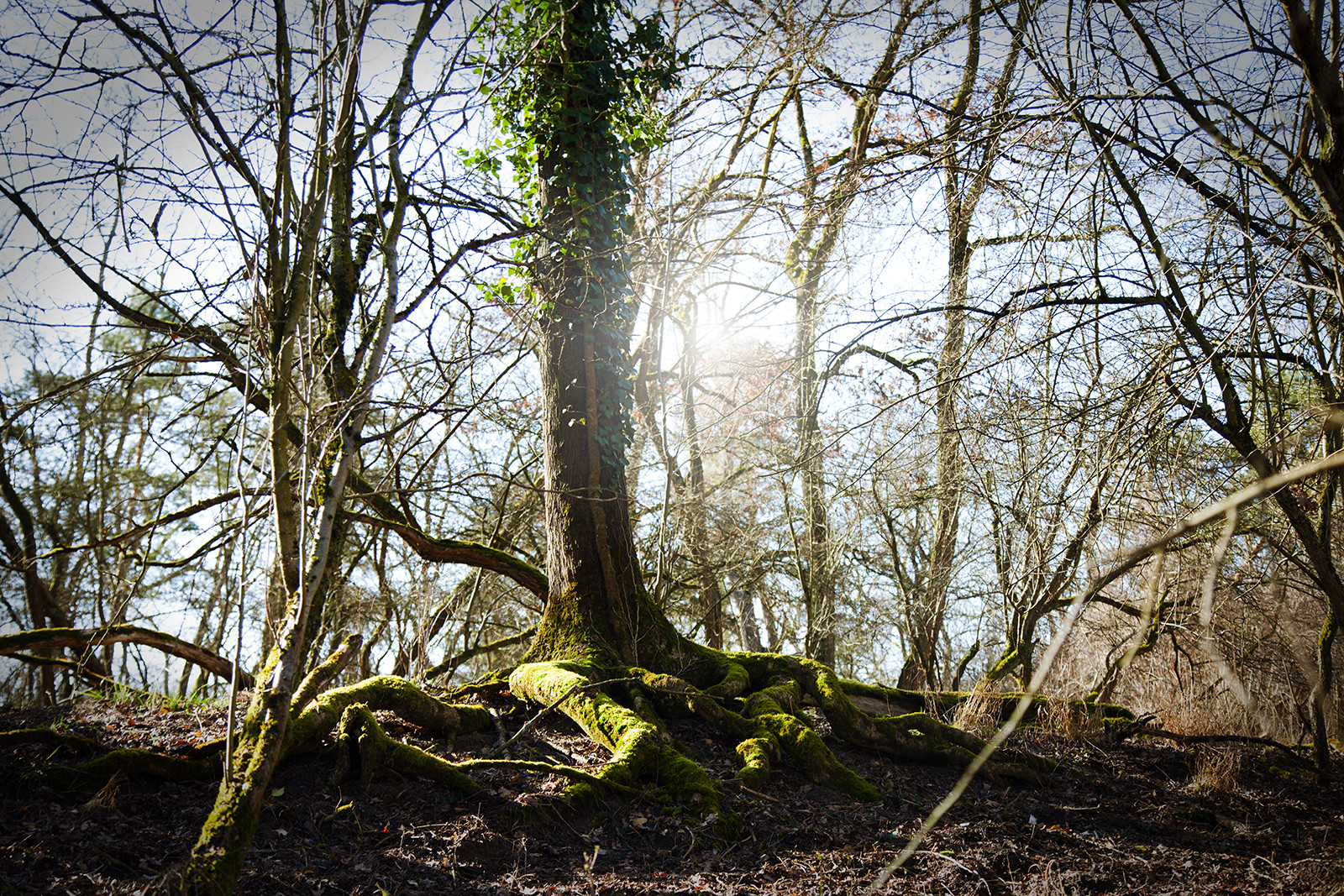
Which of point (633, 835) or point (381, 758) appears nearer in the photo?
point (633, 835)

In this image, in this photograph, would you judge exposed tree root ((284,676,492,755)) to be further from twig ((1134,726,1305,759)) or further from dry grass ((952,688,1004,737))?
twig ((1134,726,1305,759))

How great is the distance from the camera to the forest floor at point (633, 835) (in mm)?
2824

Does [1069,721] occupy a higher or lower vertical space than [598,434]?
lower

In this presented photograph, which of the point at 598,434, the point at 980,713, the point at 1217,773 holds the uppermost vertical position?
the point at 598,434

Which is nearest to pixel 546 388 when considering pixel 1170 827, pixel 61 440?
pixel 61 440

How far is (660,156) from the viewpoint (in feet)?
24.7

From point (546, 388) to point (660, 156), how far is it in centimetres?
329

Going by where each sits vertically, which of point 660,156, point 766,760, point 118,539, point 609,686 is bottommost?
point 766,760

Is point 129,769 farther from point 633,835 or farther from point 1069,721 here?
point 1069,721

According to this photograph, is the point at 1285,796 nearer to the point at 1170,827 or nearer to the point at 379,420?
the point at 1170,827

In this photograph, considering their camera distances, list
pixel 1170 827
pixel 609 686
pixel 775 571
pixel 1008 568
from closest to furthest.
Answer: pixel 1170 827
pixel 609 686
pixel 1008 568
pixel 775 571

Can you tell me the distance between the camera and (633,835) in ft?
11.5

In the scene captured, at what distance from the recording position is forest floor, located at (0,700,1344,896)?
111 inches

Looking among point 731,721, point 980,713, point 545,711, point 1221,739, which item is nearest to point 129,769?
point 545,711
